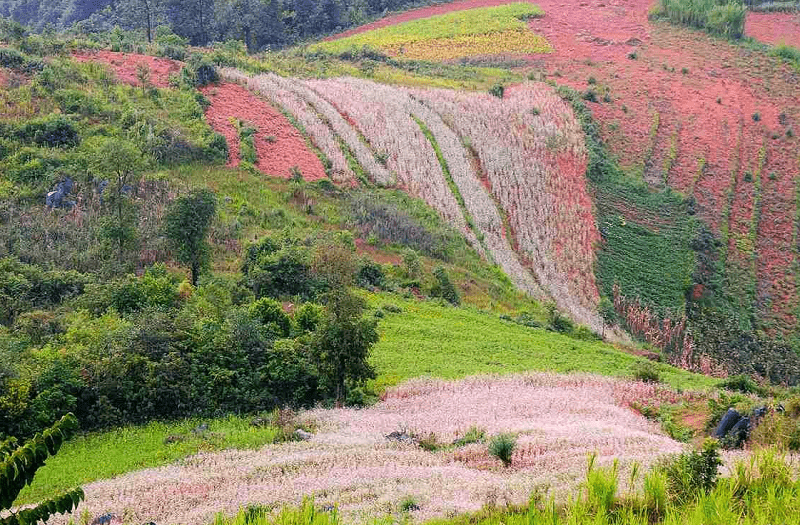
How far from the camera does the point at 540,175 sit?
46938 millimetres

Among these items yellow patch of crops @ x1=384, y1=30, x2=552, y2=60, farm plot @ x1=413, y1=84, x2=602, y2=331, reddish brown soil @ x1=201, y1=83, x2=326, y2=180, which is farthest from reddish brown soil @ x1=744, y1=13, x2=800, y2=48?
reddish brown soil @ x1=201, y1=83, x2=326, y2=180

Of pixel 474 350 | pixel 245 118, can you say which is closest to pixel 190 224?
pixel 474 350

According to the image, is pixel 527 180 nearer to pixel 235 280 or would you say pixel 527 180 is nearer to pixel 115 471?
pixel 235 280

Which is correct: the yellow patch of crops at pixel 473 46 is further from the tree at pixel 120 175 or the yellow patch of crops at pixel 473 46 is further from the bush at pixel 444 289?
the tree at pixel 120 175

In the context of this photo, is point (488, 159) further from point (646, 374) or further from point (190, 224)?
point (646, 374)

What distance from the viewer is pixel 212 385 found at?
19.3 metres

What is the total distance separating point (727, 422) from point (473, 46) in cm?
6199

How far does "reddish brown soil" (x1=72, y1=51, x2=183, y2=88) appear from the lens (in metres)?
43.7

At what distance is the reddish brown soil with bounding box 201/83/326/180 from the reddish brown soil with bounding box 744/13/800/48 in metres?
50.1

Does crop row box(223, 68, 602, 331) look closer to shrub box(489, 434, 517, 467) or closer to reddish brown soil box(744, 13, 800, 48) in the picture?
shrub box(489, 434, 517, 467)

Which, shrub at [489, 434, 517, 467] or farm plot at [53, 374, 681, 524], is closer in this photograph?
farm plot at [53, 374, 681, 524]

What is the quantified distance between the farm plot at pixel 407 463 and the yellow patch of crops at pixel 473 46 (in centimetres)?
5534

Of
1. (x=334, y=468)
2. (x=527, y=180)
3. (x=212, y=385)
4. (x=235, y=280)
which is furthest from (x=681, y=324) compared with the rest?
(x=334, y=468)

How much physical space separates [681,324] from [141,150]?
25.5 meters
